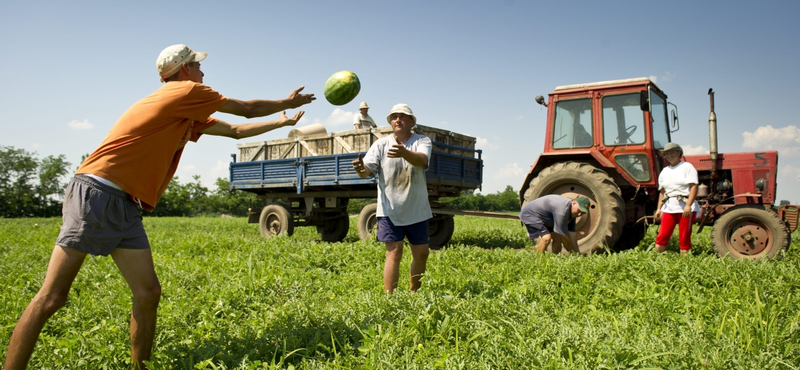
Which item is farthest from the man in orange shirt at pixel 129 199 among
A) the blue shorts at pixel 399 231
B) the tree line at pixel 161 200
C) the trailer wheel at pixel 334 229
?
the tree line at pixel 161 200

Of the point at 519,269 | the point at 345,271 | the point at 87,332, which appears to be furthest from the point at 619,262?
the point at 87,332

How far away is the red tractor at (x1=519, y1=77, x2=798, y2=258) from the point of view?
714 cm

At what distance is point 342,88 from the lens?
522 cm

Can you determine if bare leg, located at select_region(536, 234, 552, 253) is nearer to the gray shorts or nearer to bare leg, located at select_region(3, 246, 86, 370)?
the gray shorts

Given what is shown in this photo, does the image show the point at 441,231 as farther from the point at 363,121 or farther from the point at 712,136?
the point at 712,136

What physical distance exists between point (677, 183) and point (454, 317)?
4.78 m

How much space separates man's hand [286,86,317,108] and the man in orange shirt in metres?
0.55

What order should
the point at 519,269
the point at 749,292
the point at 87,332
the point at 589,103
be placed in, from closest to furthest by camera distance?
the point at 87,332 < the point at 749,292 < the point at 519,269 < the point at 589,103

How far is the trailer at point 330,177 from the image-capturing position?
9.27m

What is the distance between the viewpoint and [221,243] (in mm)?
8180

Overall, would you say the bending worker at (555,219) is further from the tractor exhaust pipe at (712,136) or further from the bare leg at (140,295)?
the bare leg at (140,295)

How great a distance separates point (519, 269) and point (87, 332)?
12.7 feet

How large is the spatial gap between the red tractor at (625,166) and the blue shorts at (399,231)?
3.86m

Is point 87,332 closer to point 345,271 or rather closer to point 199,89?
point 199,89
